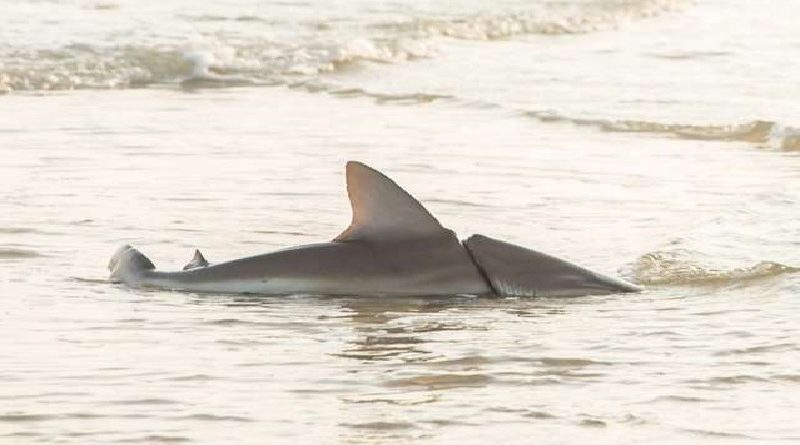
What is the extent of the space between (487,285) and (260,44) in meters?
10.4

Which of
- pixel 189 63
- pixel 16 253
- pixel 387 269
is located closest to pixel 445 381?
pixel 387 269

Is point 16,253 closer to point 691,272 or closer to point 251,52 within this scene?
point 691,272

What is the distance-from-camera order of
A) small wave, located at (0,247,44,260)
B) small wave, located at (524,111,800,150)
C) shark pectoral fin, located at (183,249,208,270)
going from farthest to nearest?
small wave, located at (524,111,800,150) < small wave, located at (0,247,44,260) < shark pectoral fin, located at (183,249,208,270)

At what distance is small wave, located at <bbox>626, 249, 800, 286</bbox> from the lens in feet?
27.3

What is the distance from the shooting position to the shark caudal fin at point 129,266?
7.95 m

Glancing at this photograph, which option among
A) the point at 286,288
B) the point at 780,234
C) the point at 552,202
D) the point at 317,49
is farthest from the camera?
the point at 317,49

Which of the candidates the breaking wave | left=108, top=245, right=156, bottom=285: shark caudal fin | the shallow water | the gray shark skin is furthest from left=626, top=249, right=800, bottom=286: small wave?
the breaking wave

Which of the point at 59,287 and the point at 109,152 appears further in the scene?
the point at 109,152

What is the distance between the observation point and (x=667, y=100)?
583 inches

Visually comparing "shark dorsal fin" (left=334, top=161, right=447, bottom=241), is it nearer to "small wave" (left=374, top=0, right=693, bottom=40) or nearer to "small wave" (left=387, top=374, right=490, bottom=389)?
"small wave" (left=387, top=374, right=490, bottom=389)

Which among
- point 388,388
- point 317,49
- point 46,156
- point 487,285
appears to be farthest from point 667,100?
point 388,388

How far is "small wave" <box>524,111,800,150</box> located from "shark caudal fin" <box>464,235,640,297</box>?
5.13m

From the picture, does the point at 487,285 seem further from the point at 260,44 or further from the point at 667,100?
the point at 260,44

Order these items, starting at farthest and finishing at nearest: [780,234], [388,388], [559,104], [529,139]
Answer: [559,104], [529,139], [780,234], [388,388]
